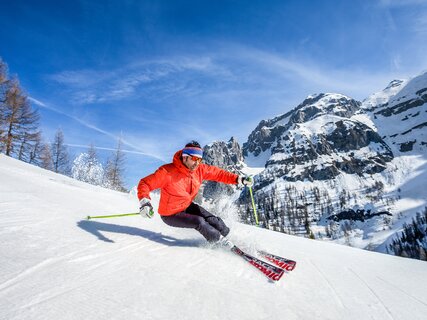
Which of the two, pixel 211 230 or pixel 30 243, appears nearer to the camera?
pixel 30 243

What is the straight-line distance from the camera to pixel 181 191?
198 inches

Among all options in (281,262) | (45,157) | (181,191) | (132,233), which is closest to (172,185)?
(181,191)

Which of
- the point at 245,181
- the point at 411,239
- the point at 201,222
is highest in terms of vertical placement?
the point at 245,181

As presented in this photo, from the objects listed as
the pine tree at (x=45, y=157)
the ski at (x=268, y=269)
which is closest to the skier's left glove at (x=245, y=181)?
the ski at (x=268, y=269)

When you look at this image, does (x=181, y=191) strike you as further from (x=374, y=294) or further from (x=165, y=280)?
(x=374, y=294)

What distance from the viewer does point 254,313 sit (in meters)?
2.27

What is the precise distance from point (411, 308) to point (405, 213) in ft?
572

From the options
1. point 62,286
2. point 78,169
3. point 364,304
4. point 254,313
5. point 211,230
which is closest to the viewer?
point 254,313

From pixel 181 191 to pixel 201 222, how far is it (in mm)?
763

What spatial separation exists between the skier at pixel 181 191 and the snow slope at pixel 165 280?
14.5 inches

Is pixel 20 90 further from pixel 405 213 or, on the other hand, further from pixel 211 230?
pixel 405 213

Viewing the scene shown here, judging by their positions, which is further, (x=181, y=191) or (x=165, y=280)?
(x=181, y=191)

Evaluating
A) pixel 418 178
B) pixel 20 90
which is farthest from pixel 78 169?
pixel 418 178

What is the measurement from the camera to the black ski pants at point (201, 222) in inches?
176
